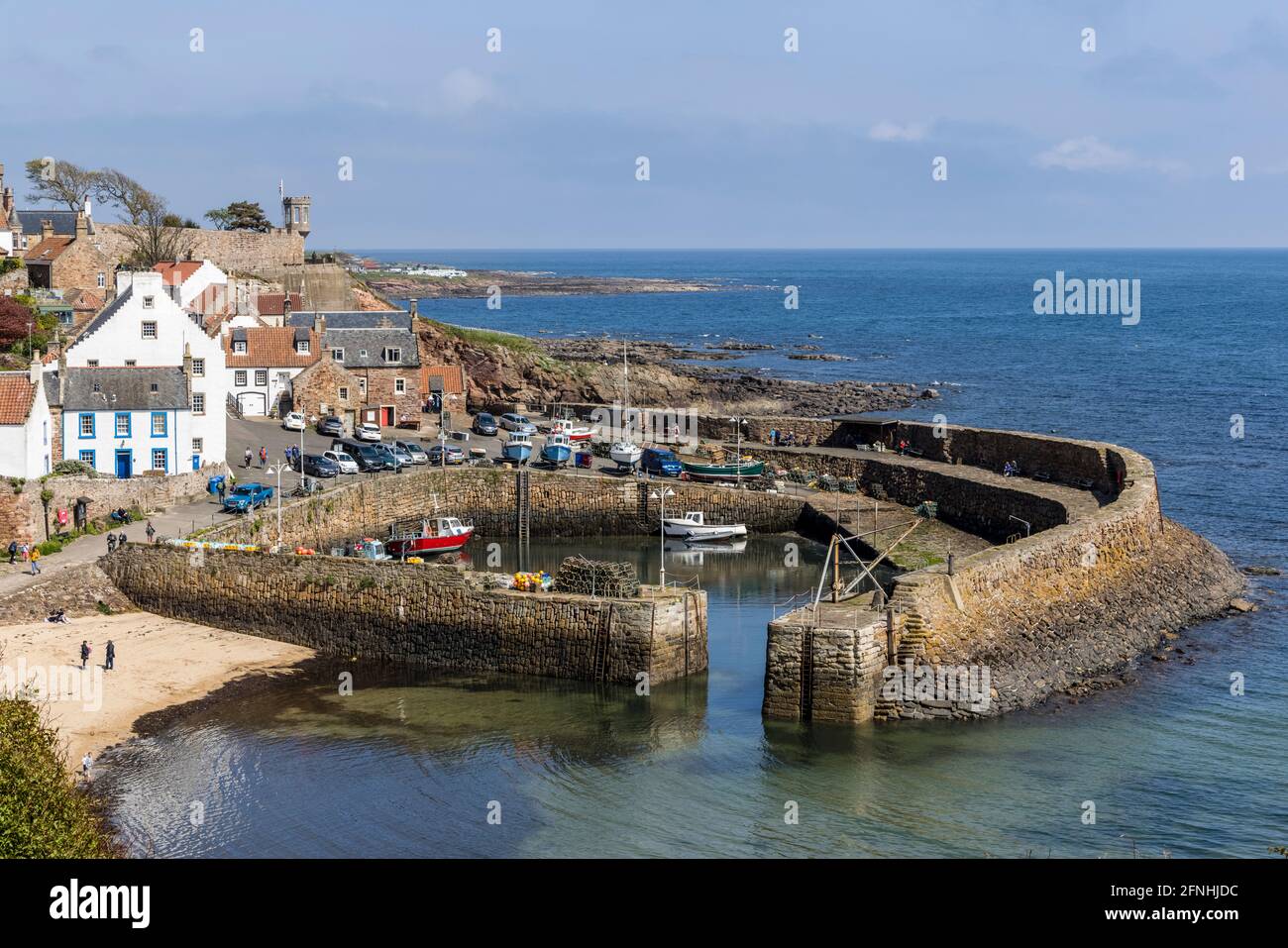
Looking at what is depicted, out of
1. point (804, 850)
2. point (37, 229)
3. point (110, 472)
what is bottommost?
point (804, 850)

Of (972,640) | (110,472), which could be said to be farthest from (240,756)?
(110,472)

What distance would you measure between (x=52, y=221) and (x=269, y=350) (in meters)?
34.7

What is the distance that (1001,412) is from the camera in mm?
98250

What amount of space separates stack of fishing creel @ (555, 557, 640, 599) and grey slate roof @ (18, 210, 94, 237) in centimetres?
6822

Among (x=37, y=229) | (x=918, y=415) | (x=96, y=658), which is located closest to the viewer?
(x=96, y=658)

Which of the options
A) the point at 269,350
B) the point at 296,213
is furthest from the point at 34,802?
the point at 296,213

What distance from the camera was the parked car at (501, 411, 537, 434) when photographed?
70.1 m

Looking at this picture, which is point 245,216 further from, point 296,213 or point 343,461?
point 343,461

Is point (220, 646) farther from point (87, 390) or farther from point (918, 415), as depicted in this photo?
point (918, 415)

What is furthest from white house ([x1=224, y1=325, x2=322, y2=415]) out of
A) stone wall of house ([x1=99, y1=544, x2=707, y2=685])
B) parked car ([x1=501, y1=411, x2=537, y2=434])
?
stone wall of house ([x1=99, y1=544, x2=707, y2=685])

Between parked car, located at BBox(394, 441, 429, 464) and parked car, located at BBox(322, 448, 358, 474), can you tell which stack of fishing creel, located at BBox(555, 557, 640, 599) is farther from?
parked car, located at BBox(394, 441, 429, 464)

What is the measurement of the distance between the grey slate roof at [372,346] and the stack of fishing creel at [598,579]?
34818mm

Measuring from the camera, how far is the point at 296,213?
111 meters

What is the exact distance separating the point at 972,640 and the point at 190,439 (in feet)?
103
